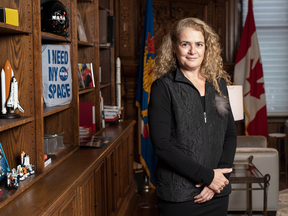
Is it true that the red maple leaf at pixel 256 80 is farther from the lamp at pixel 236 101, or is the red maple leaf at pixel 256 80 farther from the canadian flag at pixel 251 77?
the lamp at pixel 236 101

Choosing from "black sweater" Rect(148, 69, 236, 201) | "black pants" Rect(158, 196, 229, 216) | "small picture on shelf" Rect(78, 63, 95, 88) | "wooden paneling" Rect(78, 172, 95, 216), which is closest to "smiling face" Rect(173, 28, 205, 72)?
"black sweater" Rect(148, 69, 236, 201)

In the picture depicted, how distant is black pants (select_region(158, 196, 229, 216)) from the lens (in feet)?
4.63

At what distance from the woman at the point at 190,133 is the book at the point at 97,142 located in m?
0.92

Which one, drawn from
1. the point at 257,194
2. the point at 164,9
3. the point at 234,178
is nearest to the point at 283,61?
the point at 164,9

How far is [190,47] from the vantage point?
145cm

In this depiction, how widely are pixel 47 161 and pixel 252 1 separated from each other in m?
4.09

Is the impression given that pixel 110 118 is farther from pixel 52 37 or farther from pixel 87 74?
pixel 52 37

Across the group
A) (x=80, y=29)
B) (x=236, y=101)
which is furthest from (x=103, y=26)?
(x=236, y=101)

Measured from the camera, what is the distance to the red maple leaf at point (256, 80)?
449cm

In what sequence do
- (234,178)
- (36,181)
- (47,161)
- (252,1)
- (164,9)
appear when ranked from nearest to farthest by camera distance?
1. (36,181)
2. (47,161)
3. (234,178)
4. (164,9)
5. (252,1)

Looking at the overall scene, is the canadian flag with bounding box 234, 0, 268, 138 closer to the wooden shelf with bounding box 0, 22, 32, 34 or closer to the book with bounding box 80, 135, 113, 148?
the book with bounding box 80, 135, 113, 148

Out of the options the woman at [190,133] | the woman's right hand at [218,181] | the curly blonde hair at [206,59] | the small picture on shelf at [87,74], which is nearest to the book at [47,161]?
the woman at [190,133]

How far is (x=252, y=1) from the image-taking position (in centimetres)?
469

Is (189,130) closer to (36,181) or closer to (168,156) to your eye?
(168,156)
